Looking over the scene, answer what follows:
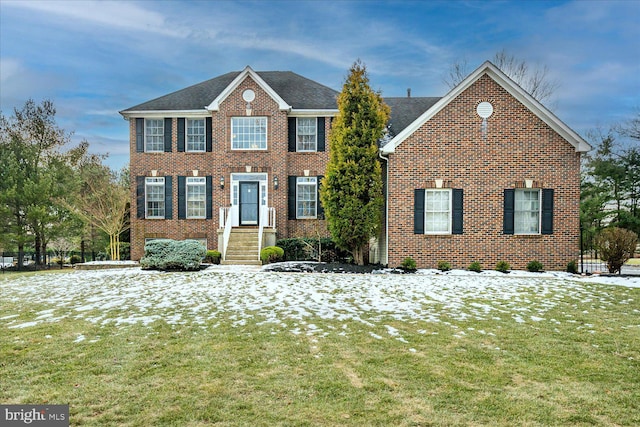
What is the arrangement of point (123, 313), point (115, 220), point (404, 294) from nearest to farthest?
point (123, 313) → point (404, 294) → point (115, 220)

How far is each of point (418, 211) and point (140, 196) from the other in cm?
1284

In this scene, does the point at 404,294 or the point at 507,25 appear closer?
the point at 404,294

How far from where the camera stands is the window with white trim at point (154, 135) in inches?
758

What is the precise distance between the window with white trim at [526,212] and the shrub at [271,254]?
28.3ft

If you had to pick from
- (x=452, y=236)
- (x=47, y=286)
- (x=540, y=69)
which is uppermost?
(x=540, y=69)

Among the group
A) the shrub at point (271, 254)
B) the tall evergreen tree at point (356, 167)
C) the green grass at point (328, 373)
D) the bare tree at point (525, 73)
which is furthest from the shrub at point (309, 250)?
Result: the bare tree at point (525, 73)

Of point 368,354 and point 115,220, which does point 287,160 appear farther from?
point 368,354

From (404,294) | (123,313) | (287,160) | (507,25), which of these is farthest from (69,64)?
(507,25)

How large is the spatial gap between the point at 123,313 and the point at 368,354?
4.50 meters

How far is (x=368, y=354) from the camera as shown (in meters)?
4.77

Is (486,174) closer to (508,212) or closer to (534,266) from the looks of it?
(508,212)

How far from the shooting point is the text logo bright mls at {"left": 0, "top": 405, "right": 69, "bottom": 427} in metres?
3.14

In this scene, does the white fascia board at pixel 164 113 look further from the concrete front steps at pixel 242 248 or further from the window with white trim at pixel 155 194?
the concrete front steps at pixel 242 248

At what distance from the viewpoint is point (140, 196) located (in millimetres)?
19281
